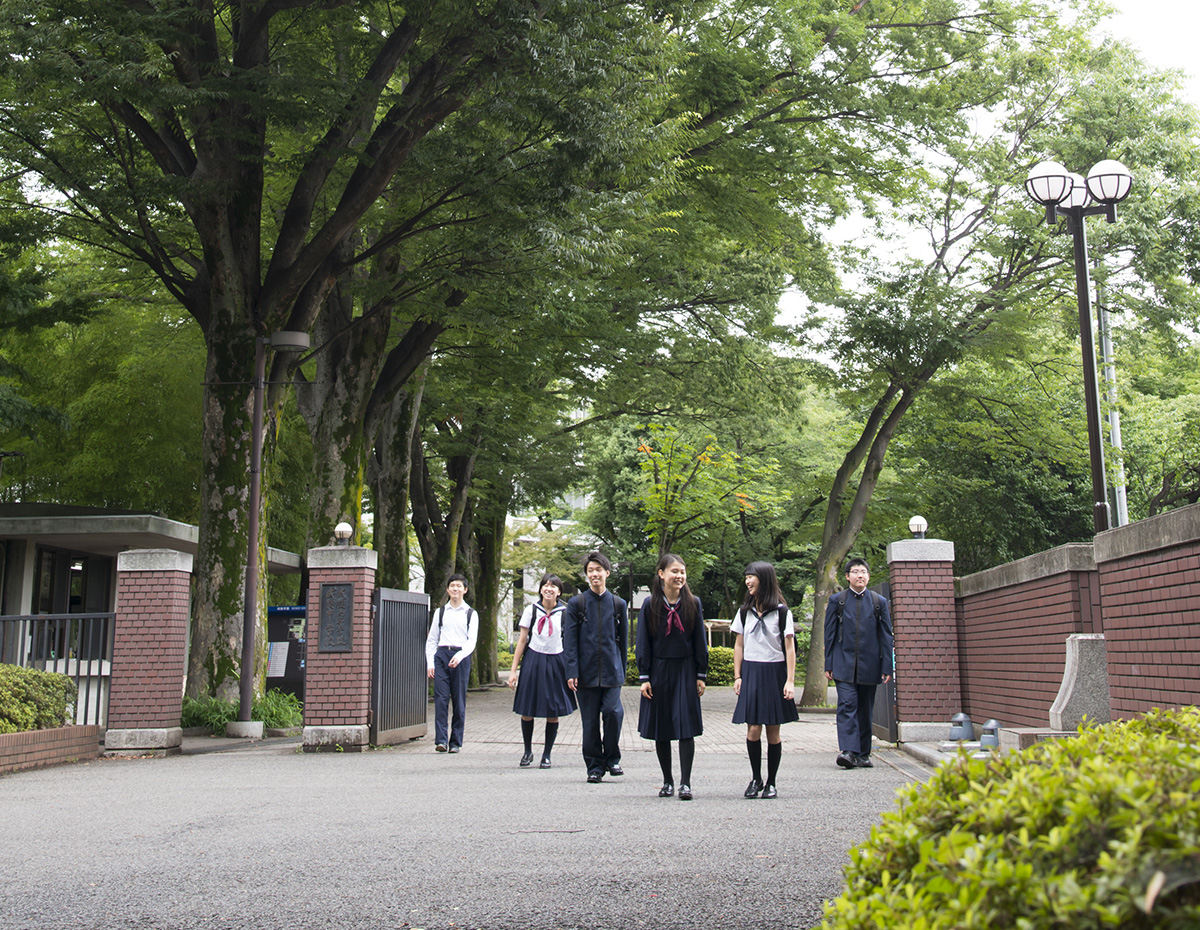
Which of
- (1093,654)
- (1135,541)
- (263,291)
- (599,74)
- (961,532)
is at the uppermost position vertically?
(599,74)

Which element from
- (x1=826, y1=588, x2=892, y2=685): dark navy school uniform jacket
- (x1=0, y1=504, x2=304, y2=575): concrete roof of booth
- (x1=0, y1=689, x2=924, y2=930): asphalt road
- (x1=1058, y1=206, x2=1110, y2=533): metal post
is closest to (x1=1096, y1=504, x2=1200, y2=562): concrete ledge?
(x1=0, y1=689, x2=924, y2=930): asphalt road

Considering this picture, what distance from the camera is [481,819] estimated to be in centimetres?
720

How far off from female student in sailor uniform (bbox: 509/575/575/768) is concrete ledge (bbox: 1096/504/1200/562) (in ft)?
17.5

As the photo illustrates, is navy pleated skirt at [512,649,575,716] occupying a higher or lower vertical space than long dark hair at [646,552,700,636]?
lower

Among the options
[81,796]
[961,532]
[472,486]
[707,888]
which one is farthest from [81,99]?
[961,532]

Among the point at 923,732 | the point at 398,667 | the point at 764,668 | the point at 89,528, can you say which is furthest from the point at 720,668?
the point at 764,668

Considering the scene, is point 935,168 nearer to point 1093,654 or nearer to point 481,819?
point 1093,654

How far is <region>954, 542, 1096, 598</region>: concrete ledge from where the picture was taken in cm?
933

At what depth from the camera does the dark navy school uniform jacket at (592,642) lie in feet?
31.7

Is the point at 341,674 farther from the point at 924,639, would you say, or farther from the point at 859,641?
the point at 924,639

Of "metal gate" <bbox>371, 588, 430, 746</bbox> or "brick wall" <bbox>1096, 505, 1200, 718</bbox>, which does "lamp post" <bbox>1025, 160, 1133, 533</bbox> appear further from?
"metal gate" <bbox>371, 588, 430, 746</bbox>

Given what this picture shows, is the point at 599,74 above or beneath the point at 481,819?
above

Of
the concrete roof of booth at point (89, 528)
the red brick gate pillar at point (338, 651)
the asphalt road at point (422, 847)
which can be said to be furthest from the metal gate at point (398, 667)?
the concrete roof of booth at point (89, 528)

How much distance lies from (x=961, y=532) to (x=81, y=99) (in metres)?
22.7
